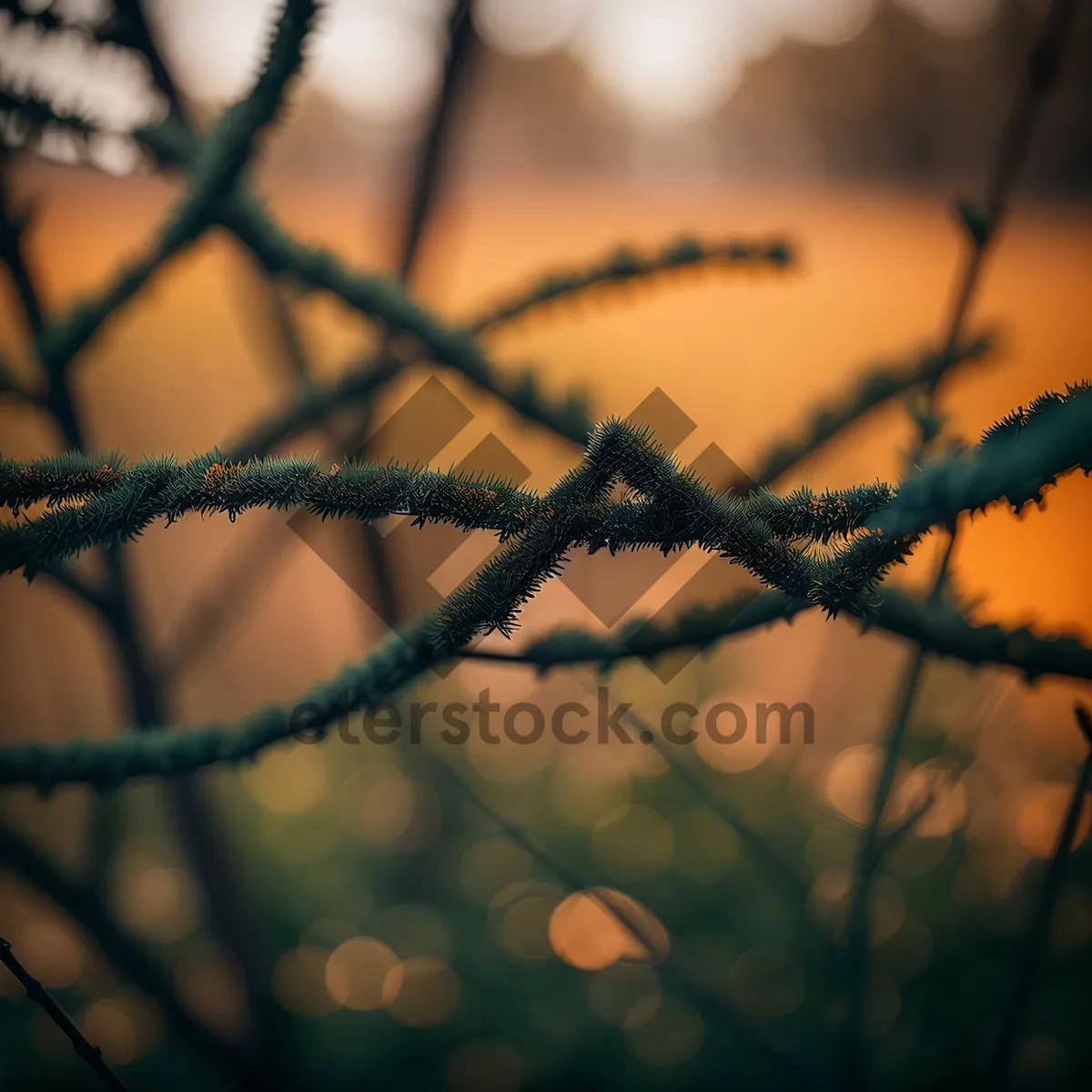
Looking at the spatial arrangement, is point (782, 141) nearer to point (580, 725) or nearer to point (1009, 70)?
point (1009, 70)

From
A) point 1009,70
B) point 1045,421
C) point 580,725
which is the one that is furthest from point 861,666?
point 1045,421

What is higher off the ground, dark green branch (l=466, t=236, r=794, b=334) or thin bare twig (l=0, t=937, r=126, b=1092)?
dark green branch (l=466, t=236, r=794, b=334)

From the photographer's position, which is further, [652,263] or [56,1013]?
[652,263]

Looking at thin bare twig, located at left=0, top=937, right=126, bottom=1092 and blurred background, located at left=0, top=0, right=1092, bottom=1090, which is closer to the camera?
thin bare twig, located at left=0, top=937, right=126, bottom=1092

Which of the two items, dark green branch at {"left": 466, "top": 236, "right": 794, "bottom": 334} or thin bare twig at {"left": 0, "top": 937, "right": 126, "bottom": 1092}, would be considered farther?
dark green branch at {"left": 466, "top": 236, "right": 794, "bottom": 334}

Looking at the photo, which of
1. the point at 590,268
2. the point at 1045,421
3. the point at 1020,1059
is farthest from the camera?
the point at 1020,1059

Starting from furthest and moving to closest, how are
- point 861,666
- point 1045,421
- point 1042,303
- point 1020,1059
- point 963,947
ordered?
1. point 861,666
2. point 1042,303
3. point 963,947
4. point 1020,1059
5. point 1045,421

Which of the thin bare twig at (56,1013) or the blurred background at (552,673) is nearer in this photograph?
the thin bare twig at (56,1013)

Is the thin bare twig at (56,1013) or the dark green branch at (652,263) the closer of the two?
the thin bare twig at (56,1013)

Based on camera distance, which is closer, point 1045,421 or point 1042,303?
point 1045,421

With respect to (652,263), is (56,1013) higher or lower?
lower

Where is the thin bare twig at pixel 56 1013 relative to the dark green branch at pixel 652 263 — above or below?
below
